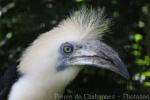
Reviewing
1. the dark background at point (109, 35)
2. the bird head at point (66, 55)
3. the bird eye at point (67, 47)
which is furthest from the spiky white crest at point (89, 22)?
the dark background at point (109, 35)

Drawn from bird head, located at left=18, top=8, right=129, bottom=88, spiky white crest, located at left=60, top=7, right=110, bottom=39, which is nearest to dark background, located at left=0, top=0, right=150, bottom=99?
spiky white crest, located at left=60, top=7, right=110, bottom=39

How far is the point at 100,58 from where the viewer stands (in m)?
3.84

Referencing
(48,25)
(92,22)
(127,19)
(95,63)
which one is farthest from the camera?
(127,19)

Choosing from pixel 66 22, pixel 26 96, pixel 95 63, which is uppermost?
pixel 66 22

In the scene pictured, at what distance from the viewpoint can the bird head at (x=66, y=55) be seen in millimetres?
3822

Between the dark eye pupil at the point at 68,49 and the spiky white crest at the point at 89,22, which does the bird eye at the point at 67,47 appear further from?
the spiky white crest at the point at 89,22

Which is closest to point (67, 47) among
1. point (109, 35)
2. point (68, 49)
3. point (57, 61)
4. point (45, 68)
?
point (68, 49)

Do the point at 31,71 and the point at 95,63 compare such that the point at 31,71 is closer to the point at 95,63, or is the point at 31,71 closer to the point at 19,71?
the point at 19,71

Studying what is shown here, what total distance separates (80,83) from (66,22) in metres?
1.21

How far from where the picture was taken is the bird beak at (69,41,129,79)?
3.82 meters

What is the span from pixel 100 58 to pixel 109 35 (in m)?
0.92

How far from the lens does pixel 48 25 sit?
15.8 ft

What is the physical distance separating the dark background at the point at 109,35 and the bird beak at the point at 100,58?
82 centimetres

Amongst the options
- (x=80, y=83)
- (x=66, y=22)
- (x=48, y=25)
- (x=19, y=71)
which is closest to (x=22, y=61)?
(x=19, y=71)
